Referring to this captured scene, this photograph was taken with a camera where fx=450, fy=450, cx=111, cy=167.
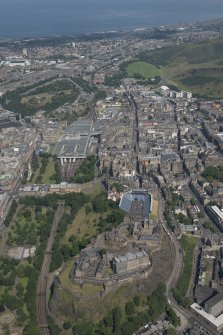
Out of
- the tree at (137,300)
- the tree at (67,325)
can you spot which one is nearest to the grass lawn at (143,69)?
the tree at (137,300)

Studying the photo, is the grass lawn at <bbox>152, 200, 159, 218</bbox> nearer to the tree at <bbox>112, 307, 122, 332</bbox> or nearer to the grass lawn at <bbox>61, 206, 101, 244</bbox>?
the grass lawn at <bbox>61, 206, 101, 244</bbox>

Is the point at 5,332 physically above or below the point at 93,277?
below

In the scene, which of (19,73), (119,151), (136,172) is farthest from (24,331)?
(19,73)

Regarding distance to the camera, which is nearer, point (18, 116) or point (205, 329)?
point (205, 329)

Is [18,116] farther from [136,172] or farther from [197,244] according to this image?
[197,244]

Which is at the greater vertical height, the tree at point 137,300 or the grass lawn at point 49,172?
the tree at point 137,300

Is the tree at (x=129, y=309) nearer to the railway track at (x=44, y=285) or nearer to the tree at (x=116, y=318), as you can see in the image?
the tree at (x=116, y=318)
